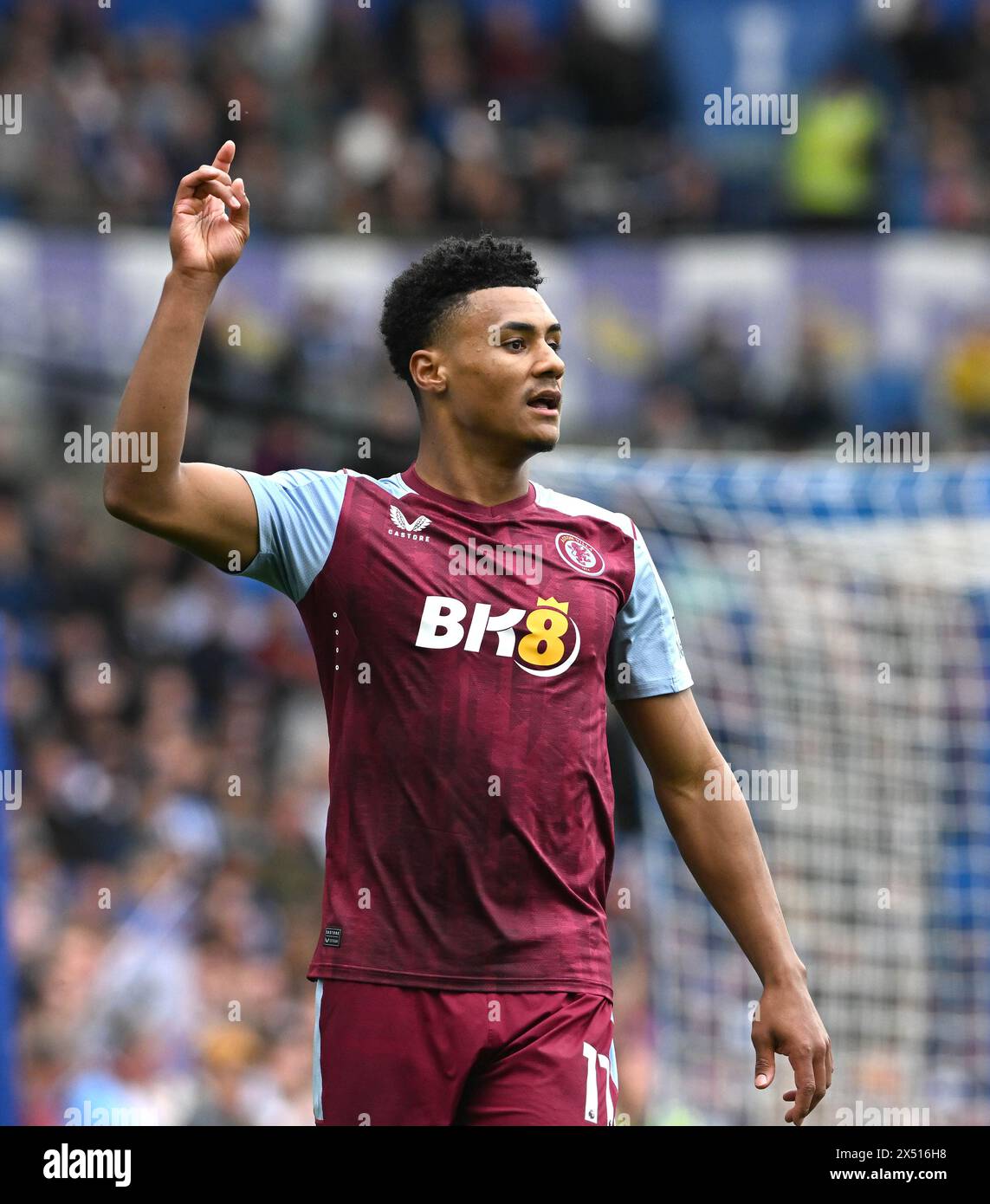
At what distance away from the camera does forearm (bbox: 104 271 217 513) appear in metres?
3.70

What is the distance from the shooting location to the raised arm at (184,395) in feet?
12.2

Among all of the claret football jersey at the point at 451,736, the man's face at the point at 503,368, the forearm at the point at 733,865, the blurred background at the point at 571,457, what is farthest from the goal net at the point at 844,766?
the claret football jersey at the point at 451,736

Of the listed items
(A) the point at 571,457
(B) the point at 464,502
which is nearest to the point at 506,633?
(B) the point at 464,502

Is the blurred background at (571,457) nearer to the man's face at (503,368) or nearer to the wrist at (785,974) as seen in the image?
the man's face at (503,368)

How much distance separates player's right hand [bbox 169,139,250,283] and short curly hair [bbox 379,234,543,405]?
66 cm

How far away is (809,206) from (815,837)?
7.43 m

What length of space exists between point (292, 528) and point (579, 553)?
0.63 meters

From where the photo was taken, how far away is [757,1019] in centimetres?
413

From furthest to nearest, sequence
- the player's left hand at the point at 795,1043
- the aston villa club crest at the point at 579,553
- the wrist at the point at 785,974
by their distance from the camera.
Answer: the aston villa club crest at the point at 579,553 < the wrist at the point at 785,974 < the player's left hand at the point at 795,1043

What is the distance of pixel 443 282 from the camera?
4480 millimetres

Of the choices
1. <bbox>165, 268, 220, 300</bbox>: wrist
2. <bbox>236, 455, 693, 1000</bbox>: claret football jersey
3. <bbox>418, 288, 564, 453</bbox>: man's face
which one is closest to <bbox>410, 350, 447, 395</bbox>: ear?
<bbox>418, 288, 564, 453</bbox>: man's face

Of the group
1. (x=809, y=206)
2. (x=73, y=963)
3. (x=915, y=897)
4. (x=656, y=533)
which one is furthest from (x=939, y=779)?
(x=809, y=206)

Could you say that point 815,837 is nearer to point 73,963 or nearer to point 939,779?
point 939,779
